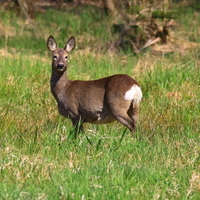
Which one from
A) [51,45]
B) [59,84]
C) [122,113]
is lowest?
[122,113]

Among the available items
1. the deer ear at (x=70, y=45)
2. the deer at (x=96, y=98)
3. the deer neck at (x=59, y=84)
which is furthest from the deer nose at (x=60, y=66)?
the deer ear at (x=70, y=45)

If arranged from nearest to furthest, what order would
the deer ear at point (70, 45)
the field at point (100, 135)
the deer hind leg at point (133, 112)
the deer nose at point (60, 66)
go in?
the field at point (100, 135)
the deer hind leg at point (133, 112)
the deer nose at point (60, 66)
the deer ear at point (70, 45)

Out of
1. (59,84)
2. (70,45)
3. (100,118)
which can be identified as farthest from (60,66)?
(100,118)

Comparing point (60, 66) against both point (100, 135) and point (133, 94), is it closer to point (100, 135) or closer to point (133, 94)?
point (133, 94)

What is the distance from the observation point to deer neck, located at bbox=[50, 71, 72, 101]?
22.6 ft

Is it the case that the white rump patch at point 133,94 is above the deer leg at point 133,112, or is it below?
above

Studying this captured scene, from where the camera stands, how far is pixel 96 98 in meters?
6.54

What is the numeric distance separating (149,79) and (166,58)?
2102mm

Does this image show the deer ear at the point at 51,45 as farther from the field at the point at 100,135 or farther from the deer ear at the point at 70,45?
the field at the point at 100,135

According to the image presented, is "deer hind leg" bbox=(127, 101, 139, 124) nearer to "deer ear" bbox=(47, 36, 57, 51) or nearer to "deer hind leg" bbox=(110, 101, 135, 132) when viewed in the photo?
"deer hind leg" bbox=(110, 101, 135, 132)

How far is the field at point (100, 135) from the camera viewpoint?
4457 mm

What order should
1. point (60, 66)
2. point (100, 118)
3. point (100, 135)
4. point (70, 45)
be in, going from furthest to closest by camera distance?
point (70, 45) < point (60, 66) < point (100, 118) < point (100, 135)

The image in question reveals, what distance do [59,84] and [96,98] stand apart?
24.7 inches

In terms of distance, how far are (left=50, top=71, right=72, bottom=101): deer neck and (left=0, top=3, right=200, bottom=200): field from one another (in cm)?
31
